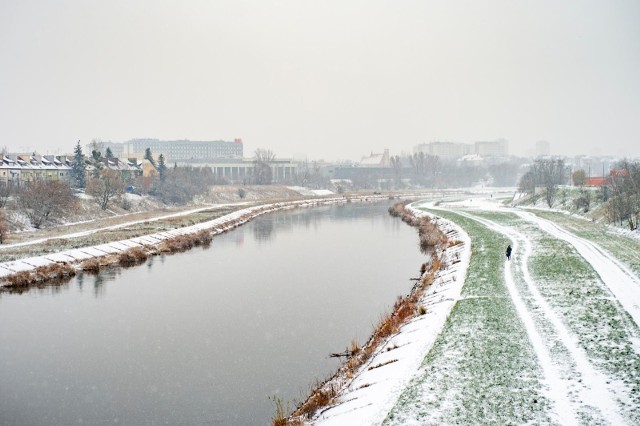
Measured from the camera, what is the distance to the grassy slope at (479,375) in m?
10.1

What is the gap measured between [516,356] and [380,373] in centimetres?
323

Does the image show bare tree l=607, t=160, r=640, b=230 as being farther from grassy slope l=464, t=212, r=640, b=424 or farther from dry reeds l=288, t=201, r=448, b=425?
dry reeds l=288, t=201, r=448, b=425

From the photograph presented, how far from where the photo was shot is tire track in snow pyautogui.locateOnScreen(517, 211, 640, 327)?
16.5 metres

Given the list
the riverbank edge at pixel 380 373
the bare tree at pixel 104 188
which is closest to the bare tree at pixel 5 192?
the bare tree at pixel 104 188

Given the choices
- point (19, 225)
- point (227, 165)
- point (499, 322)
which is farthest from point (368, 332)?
point (227, 165)

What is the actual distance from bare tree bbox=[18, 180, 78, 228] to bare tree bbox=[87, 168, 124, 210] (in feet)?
Answer: 35.2

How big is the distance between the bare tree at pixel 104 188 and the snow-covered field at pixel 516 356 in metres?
52.8

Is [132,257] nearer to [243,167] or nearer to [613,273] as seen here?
[613,273]

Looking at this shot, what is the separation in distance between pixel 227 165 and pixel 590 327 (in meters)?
162

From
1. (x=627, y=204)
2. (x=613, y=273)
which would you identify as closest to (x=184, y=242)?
(x=613, y=273)

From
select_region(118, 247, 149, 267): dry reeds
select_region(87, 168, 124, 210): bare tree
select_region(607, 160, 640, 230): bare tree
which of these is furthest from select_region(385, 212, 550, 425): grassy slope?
select_region(87, 168, 124, 210): bare tree

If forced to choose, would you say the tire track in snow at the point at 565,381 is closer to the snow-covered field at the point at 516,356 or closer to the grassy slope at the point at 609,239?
the snow-covered field at the point at 516,356

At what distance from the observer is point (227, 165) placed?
563 ft

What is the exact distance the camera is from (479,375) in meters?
11.9
